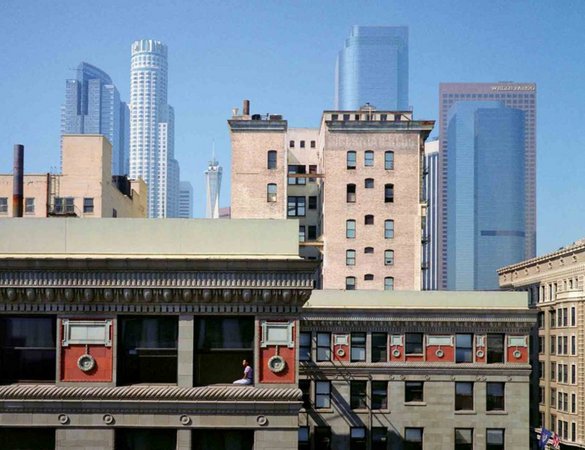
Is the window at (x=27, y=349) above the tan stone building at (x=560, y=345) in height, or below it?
above

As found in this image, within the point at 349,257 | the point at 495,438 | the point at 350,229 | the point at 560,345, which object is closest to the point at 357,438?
the point at 495,438

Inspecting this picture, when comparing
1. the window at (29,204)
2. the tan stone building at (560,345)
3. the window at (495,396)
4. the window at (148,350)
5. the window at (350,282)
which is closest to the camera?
the window at (148,350)

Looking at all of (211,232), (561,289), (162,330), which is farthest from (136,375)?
(561,289)

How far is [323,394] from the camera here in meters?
49.8

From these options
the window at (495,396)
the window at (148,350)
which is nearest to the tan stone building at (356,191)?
the window at (495,396)

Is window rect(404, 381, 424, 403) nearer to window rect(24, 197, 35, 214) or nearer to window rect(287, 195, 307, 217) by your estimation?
window rect(287, 195, 307, 217)

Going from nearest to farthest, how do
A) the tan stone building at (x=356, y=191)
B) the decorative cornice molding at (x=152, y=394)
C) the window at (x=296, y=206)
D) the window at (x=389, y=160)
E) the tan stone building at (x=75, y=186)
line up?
the decorative cornice molding at (x=152, y=394) < the tan stone building at (x=356, y=191) < the window at (x=389, y=160) < the tan stone building at (x=75, y=186) < the window at (x=296, y=206)

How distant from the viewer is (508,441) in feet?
162

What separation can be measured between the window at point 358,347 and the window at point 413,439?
5.37m

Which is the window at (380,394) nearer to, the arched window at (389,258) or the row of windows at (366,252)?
the row of windows at (366,252)

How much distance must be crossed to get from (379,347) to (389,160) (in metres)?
37.8

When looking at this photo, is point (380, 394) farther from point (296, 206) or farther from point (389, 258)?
point (296, 206)

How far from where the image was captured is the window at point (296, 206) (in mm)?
94875

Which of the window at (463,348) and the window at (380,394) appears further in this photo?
the window at (380,394)
